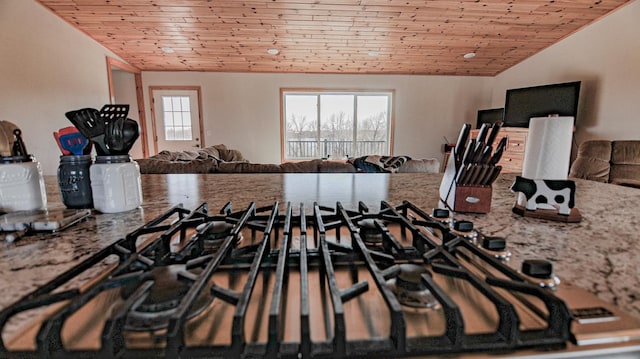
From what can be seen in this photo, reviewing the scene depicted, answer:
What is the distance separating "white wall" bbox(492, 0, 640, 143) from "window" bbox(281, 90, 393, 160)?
109 inches

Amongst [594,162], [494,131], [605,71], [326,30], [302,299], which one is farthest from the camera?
[326,30]

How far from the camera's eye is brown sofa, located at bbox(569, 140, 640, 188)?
10.7 ft

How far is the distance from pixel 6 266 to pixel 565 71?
5921mm

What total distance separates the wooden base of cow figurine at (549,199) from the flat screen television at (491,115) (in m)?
5.00

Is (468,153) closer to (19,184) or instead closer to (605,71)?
(19,184)

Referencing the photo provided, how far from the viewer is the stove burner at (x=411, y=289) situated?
1.20 feet

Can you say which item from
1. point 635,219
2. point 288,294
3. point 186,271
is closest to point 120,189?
point 186,271

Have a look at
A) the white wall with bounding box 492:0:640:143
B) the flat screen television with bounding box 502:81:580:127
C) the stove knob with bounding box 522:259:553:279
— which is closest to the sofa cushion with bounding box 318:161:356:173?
the stove knob with bounding box 522:259:553:279

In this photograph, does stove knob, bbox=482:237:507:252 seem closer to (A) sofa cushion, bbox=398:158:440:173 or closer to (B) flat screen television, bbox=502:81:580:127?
(A) sofa cushion, bbox=398:158:440:173

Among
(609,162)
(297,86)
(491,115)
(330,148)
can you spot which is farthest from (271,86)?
(609,162)

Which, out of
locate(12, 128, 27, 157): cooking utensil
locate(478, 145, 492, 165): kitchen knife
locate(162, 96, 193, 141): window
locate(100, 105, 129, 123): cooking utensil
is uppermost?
locate(162, 96, 193, 141): window

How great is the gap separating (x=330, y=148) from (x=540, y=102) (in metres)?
3.62

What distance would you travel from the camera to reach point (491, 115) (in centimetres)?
548

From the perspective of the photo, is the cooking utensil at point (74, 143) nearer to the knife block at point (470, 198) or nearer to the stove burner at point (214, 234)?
the stove burner at point (214, 234)
